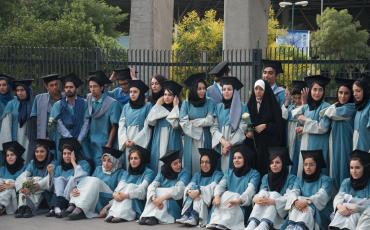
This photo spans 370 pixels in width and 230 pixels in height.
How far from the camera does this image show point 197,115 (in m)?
10.4

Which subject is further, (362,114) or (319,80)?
(319,80)

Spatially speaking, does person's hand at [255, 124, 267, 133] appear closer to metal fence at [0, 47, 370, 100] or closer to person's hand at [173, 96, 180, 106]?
person's hand at [173, 96, 180, 106]

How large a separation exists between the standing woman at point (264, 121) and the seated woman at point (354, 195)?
1.47 meters

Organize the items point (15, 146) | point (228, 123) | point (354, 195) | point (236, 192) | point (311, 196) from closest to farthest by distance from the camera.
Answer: point (354, 195), point (311, 196), point (236, 192), point (228, 123), point (15, 146)

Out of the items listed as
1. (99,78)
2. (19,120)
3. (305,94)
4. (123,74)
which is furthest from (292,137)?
(19,120)

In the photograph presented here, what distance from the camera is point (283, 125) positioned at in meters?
10.1

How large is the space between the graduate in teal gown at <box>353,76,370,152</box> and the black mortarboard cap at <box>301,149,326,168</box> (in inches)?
21.3

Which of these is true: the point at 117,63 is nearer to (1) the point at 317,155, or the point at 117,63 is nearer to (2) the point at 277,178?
(2) the point at 277,178

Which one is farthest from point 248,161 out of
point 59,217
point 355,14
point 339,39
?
point 355,14

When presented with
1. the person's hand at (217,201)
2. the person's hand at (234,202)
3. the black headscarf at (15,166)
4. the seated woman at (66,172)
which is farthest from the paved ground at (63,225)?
the black headscarf at (15,166)

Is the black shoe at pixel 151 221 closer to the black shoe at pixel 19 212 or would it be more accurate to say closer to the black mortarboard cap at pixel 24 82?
the black shoe at pixel 19 212

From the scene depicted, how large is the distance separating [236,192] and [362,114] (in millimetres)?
2202

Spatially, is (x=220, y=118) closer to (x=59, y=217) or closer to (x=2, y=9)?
(x=59, y=217)

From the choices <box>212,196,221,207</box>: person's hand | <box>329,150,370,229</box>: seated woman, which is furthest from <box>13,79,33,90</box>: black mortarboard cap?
<box>329,150,370,229</box>: seated woman
